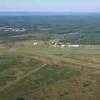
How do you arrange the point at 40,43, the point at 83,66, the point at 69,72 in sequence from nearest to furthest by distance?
the point at 69,72, the point at 83,66, the point at 40,43

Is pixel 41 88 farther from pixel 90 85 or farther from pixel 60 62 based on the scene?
pixel 60 62

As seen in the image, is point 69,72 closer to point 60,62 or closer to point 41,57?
point 60,62

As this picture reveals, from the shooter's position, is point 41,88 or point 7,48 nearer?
point 41,88

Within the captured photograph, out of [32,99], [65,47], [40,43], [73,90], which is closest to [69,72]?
[73,90]

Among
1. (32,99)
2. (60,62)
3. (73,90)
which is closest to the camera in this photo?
(32,99)

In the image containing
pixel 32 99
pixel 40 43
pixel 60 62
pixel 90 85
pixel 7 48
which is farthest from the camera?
pixel 40 43

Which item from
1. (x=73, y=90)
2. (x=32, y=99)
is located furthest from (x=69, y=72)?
(x=32, y=99)
